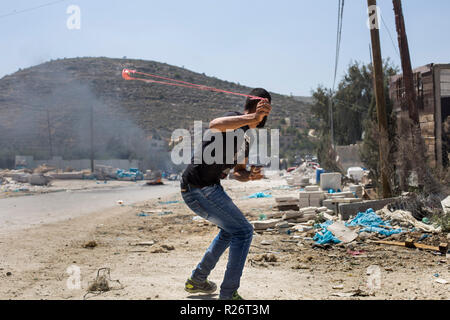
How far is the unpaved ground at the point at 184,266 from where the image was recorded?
4.48 m

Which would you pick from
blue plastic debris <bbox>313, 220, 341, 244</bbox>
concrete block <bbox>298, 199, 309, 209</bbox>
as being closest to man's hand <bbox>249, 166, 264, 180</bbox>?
blue plastic debris <bbox>313, 220, 341, 244</bbox>

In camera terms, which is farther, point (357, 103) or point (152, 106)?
point (152, 106)

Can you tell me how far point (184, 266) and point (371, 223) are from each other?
4.37m

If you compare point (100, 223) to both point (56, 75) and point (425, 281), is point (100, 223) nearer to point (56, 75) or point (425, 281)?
point (425, 281)

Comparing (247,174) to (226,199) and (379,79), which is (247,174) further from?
(379,79)

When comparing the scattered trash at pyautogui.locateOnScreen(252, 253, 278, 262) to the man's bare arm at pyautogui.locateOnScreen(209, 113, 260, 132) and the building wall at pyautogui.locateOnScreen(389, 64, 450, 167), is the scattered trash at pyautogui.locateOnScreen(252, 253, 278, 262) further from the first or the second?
the building wall at pyautogui.locateOnScreen(389, 64, 450, 167)

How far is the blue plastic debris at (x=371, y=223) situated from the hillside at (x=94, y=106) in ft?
146

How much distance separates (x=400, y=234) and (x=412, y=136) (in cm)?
443

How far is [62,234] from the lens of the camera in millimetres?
9250

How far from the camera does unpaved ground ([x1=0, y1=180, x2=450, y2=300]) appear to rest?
448cm

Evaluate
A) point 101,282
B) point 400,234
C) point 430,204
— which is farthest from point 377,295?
point 430,204

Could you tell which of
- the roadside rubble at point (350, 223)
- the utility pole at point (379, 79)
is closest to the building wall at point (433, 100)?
the utility pole at point (379, 79)

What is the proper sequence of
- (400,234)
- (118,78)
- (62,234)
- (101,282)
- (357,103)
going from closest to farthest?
(101,282) → (400,234) → (62,234) → (357,103) → (118,78)
